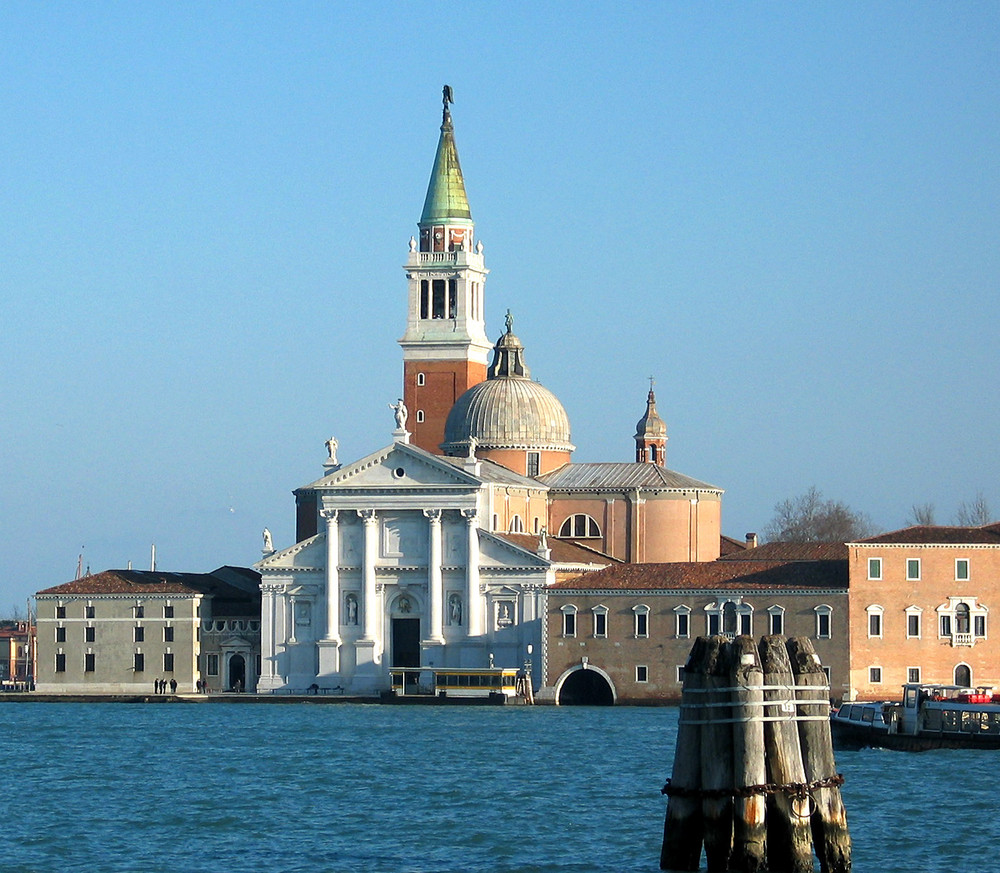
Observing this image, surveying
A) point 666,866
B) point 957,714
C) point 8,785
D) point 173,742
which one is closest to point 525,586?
point 173,742

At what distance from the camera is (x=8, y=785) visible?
41562 mm

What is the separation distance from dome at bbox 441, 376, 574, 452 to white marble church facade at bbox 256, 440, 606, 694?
5.33 meters

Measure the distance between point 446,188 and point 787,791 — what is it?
58.1 m

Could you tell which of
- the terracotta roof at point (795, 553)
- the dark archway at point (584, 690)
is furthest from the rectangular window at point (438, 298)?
the dark archway at point (584, 690)

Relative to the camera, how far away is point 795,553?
68438mm

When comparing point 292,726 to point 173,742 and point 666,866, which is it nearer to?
point 173,742

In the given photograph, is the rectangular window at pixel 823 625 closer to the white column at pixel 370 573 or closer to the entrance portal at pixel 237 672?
the white column at pixel 370 573

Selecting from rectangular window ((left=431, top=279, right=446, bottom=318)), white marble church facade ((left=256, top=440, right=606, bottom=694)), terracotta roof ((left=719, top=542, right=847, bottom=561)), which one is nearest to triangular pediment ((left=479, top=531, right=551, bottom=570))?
white marble church facade ((left=256, top=440, right=606, bottom=694))

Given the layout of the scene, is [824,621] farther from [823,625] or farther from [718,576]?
[718,576]

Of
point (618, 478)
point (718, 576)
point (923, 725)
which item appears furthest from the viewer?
point (618, 478)

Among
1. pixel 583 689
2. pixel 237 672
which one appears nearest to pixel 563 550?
pixel 583 689

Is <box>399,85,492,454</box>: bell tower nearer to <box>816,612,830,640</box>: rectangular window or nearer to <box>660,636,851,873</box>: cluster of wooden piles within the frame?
<box>816,612,830,640</box>: rectangular window

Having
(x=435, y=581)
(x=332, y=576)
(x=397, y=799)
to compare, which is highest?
(x=332, y=576)

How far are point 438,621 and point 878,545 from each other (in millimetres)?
13151
